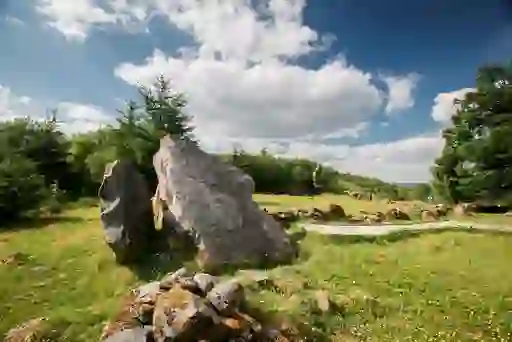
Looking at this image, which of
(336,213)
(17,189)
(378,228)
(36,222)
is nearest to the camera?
(378,228)

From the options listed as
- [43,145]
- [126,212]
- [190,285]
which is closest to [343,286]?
[190,285]

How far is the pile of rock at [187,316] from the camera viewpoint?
5102mm

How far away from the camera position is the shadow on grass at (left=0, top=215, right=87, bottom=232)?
36.1 ft

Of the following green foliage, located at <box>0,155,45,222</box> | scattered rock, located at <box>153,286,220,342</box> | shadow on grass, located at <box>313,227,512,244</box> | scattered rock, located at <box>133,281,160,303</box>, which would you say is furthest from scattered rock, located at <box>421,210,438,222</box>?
green foliage, located at <box>0,155,45,222</box>

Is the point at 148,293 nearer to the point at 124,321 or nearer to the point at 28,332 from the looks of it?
the point at 124,321

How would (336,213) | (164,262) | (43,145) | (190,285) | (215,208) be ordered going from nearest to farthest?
(190,285), (164,262), (215,208), (336,213), (43,145)

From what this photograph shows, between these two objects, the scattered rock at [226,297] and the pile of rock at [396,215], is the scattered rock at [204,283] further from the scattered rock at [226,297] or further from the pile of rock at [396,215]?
the pile of rock at [396,215]

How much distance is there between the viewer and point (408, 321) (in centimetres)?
605

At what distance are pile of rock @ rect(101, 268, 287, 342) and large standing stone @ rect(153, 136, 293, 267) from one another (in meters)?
1.84

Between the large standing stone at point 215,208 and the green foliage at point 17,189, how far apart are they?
182 inches

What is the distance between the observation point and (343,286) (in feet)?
23.6

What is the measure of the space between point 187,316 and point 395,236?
5.98 meters

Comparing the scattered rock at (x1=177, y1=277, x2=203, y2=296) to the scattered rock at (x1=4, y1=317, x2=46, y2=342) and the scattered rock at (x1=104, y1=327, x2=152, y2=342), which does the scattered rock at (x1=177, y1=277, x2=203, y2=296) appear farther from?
the scattered rock at (x1=4, y1=317, x2=46, y2=342)

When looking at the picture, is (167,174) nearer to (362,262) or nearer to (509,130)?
(362,262)
